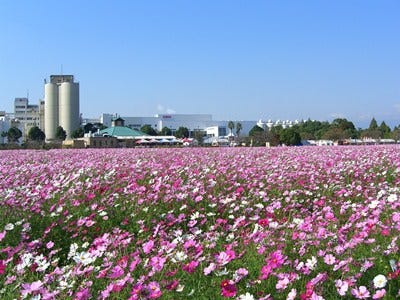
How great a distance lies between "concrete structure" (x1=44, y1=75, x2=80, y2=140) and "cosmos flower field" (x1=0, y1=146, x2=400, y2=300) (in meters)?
114

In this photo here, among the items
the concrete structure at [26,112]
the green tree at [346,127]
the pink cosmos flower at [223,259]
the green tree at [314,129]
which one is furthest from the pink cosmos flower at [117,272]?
the concrete structure at [26,112]

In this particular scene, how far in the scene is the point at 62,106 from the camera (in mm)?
119750

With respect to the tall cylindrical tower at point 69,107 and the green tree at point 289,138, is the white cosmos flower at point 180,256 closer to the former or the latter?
the green tree at point 289,138

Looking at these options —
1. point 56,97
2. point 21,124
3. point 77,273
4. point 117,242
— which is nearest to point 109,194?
point 117,242

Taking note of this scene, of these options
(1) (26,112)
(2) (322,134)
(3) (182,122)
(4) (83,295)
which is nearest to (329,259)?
(4) (83,295)

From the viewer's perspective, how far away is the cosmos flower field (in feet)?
7.45

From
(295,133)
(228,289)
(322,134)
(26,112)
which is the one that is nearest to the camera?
(228,289)

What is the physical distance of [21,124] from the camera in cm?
14188

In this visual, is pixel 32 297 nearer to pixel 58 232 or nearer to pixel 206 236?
pixel 206 236

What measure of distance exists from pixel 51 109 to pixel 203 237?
12482 cm

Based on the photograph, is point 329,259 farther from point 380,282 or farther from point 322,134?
point 322,134

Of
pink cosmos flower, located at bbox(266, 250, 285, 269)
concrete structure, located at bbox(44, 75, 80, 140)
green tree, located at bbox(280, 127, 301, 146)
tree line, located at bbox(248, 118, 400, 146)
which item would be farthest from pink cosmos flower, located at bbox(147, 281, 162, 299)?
concrete structure, located at bbox(44, 75, 80, 140)

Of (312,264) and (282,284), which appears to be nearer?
(282,284)

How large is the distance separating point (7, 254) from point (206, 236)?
4.57ft
